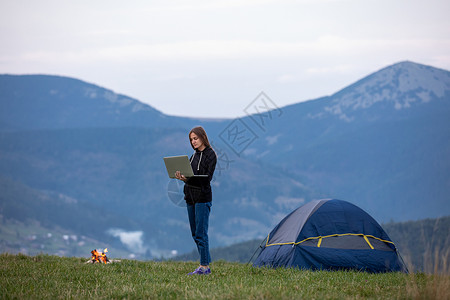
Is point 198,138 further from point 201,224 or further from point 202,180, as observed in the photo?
point 201,224

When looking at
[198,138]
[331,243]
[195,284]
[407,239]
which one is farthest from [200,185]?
[407,239]

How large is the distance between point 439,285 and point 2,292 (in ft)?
18.3

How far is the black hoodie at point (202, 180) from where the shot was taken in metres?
9.99

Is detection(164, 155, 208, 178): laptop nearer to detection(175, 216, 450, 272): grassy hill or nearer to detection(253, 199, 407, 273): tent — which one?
detection(253, 199, 407, 273): tent

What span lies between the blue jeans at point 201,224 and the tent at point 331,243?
2705 mm

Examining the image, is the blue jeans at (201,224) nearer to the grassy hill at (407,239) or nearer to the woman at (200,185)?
the woman at (200,185)

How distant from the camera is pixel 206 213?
10.1m

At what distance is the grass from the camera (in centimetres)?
750

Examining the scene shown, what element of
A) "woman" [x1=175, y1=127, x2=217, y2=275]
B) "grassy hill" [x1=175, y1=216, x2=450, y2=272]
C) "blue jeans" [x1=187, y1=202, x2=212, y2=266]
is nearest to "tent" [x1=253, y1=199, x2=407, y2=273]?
"blue jeans" [x1=187, y1=202, x2=212, y2=266]

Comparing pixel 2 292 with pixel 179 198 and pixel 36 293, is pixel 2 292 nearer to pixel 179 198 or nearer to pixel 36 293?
pixel 36 293

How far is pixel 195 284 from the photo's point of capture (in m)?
8.89

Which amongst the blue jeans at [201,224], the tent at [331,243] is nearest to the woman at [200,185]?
the blue jeans at [201,224]

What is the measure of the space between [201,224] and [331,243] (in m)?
4.08

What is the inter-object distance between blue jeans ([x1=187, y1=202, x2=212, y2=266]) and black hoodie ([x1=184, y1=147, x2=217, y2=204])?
12 cm
